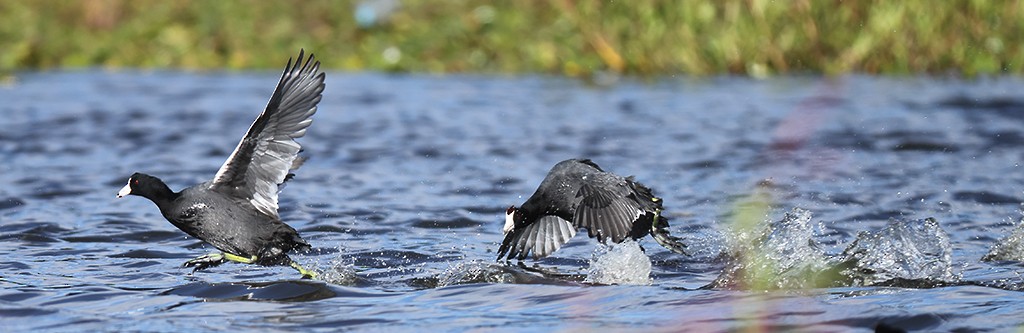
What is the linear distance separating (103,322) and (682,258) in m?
2.54

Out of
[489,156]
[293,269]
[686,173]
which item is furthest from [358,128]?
[293,269]

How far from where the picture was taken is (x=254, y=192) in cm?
577

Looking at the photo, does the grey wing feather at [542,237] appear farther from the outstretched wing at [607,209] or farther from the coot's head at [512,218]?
the outstretched wing at [607,209]

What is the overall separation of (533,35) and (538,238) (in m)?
11.6

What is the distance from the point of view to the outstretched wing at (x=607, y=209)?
5465 millimetres

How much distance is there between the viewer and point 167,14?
19.6m

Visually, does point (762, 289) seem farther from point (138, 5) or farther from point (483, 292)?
point (138, 5)

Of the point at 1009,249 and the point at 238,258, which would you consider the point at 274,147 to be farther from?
the point at 1009,249

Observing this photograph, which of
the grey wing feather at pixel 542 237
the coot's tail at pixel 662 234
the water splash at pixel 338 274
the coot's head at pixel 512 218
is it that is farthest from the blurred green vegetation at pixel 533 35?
the water splash at pixel 338 274

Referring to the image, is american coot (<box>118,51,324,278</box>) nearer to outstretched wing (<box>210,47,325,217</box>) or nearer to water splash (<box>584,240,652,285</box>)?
outstretched wing (<box>210,47,325,217</box>)

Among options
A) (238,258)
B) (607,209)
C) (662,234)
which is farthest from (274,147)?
(662,234)

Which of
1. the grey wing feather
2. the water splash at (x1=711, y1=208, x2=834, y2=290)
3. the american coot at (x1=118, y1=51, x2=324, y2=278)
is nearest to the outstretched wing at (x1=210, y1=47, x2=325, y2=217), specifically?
the american coot at (x1=118, y1=51, x2=324, y2=278)

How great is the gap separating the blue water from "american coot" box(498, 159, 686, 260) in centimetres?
13

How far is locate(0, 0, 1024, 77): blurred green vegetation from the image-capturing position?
1497 cm
